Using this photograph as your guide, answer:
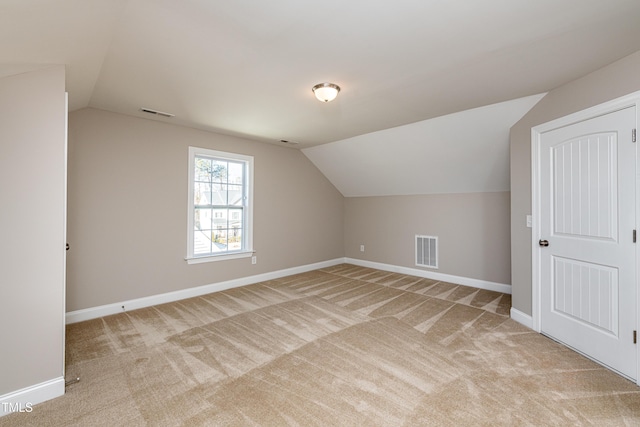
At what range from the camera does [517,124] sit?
3.13 m

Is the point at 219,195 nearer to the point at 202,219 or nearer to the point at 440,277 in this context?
the point at 202,219

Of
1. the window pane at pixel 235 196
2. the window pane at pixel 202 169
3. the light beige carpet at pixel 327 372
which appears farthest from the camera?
the window pane at pixel 235 196

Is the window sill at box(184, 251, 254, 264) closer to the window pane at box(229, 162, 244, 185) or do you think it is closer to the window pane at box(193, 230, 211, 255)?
the window pane at box(193, 230, 211, 255)

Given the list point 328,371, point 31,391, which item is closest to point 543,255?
point 328,371

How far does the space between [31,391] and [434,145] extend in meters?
4.68

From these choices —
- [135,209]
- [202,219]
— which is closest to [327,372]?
[202,219]

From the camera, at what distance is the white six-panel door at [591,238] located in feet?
6.94

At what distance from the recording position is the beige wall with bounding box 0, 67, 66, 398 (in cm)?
175

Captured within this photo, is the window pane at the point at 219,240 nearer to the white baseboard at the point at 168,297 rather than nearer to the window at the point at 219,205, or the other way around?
the window at the point at 219,205

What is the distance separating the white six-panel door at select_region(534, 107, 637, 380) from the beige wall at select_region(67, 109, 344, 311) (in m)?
3.88

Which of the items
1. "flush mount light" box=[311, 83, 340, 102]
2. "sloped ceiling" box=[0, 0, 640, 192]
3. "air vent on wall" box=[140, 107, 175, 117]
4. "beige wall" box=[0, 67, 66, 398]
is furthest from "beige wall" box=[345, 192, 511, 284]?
Answer: "beige wall" box=[0, 67, 66, 398]

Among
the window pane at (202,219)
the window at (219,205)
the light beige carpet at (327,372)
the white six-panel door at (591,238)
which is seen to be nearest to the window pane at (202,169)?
the window at (219,205)

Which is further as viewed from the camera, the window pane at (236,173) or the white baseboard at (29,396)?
the window pane at (236,173)

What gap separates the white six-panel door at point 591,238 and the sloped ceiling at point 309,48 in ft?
2.01
